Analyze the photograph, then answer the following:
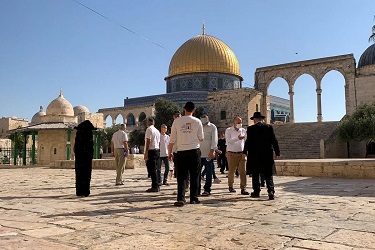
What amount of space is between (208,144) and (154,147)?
1.13 m

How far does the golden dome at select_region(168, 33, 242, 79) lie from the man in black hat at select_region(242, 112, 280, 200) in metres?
36.4

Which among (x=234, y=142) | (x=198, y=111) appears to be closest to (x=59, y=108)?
(x=198, y=111)

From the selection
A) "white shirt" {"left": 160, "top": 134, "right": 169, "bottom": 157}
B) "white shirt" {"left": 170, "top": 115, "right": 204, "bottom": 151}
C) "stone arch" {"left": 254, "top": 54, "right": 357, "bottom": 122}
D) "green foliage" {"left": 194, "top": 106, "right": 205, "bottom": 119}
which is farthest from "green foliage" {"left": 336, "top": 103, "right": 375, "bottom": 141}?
"white shirt" {"left": 170, "top": 115, "right": 204, "bottom": 151}

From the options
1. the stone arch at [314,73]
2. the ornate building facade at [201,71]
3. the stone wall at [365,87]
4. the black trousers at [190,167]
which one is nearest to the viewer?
the black trousers at [190,167]

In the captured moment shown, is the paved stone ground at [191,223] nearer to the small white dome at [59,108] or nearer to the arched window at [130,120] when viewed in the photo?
the small white dome at [59,108]

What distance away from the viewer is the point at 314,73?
3077 centimetres

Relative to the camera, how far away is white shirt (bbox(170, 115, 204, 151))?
16.1 feet

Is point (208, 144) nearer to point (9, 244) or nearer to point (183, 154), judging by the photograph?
point (183, 154)

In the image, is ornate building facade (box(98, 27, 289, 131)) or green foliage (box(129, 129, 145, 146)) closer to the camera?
green foliage (box(129, 129, 145, 146))

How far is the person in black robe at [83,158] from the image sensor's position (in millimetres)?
5918

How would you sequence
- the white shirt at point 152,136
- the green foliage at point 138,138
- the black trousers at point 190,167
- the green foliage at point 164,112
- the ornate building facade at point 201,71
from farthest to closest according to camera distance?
the ornate building facade at point 201,71
the green foliage at point 138,138
the green foliage at point 164,112
the white shirt at point 152,136
the black trousers at point 190,167

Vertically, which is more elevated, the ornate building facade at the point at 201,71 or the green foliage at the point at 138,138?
the ornate building facade at the point at 201,71

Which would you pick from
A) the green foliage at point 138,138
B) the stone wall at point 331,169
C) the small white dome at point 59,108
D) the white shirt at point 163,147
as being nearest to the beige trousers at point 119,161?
the white shirt at point 163,147

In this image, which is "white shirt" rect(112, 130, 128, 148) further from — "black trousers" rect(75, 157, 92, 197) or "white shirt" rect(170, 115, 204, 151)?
"white shirt" rect(170, 115, 204, 151)
